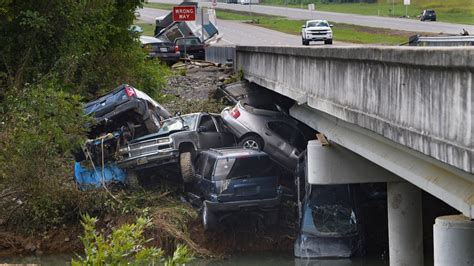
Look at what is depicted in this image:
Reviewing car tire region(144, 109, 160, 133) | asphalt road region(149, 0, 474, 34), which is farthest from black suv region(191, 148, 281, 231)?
asphalt road region(149, 0, 474, 34)

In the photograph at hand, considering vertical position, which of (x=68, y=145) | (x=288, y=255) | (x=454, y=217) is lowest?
(x=288, y=255)

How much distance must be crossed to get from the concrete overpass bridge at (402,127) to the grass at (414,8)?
172 ft

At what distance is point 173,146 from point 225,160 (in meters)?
2.30

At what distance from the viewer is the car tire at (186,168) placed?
2327cm

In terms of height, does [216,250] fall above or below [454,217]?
below

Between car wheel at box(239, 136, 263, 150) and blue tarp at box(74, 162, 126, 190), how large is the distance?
10.6 feet

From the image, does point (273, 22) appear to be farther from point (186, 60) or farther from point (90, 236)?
point (90, 236)

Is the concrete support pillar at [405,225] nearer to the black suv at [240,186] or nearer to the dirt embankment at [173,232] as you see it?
the black suv at [240,186]

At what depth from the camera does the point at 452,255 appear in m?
10.0

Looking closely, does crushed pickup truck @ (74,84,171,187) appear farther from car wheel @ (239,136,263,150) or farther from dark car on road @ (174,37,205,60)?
dark car on road @ (174,37,205,60)

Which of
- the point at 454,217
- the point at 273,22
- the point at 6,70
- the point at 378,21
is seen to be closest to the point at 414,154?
the point at 454,217

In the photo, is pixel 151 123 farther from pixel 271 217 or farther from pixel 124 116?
pixel 271 217

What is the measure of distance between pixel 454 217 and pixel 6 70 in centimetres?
2076

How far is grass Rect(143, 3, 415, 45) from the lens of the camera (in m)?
55.0
